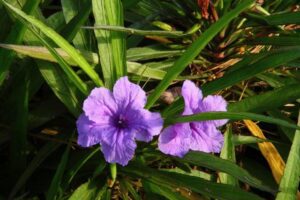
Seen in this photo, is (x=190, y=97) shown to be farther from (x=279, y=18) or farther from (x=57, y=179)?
(x=279, y=18)

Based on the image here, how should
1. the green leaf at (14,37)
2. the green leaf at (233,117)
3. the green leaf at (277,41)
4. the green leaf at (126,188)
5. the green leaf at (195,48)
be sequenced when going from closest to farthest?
1. the green leaf at (233,117)
2. the green leaf at (195,48)
3. the green leaf at (14,37)
4. the green leaf at (126,188)
5. the green leaf at (277,41)

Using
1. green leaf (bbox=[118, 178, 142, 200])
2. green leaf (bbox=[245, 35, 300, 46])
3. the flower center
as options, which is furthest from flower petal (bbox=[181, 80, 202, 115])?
green leaf (bbox=[245, 35, 300, 46])

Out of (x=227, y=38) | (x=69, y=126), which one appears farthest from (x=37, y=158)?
(x=227, y=38)

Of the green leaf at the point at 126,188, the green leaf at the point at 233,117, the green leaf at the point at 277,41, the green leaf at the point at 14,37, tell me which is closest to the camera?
the green leaf at the point at 233,117

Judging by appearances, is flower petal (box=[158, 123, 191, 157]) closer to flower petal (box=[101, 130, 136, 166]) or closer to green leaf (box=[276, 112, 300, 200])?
flower petal (box=[101, 130, 136, 166])

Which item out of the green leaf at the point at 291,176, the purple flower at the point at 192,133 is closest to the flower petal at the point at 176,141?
the purple flower at the point at 192,133

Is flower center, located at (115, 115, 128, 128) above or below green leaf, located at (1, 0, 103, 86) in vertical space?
below

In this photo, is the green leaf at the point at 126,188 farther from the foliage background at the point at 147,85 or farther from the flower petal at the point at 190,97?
the flower petal at the point at 190,97
